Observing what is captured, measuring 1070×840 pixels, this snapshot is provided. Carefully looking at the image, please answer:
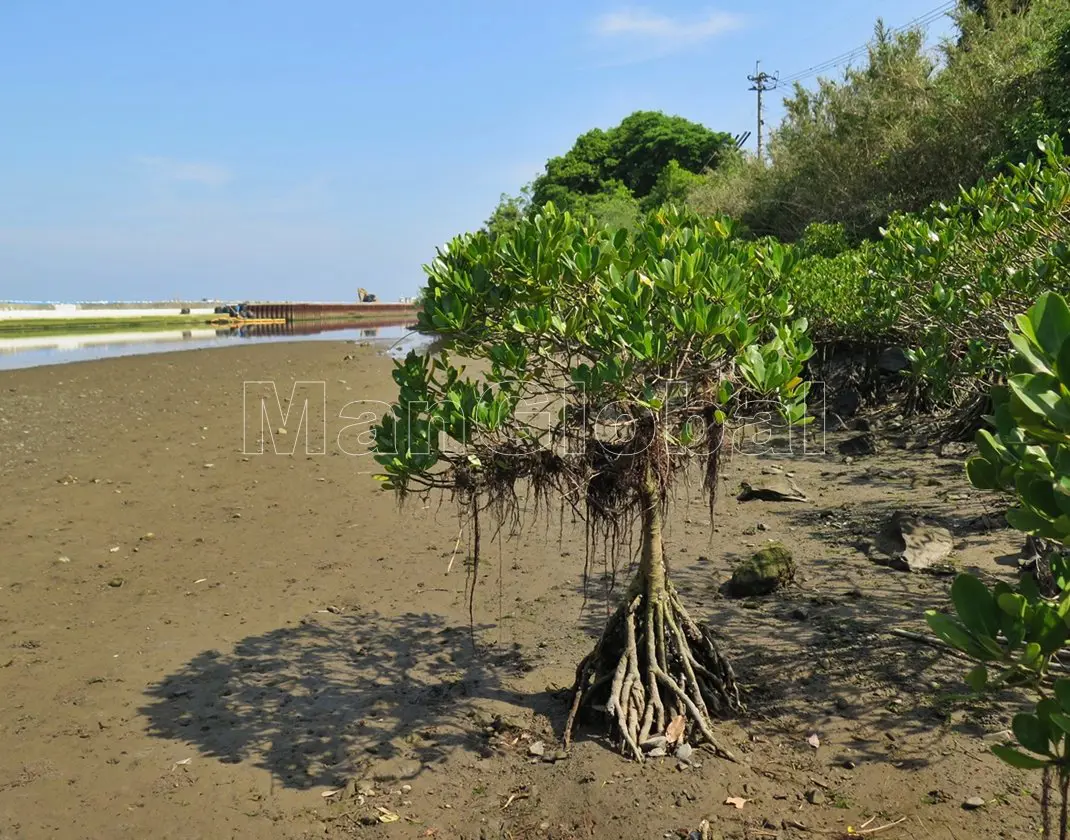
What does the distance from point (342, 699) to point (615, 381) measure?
280 centimetres

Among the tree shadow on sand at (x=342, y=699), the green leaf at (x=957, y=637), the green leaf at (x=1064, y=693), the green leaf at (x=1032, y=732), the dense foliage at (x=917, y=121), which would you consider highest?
the dense foliage at (x=917, y=121)

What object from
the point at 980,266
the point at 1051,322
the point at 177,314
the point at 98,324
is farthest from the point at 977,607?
the point at 177,314

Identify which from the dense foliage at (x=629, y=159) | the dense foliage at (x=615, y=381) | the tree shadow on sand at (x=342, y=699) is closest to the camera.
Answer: the dense foliage at (x=615, y=381)

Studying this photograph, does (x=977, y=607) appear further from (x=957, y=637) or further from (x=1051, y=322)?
(x=1051, y=322)

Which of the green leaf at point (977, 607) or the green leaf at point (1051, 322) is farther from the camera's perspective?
the green leaf at point (977, 607)

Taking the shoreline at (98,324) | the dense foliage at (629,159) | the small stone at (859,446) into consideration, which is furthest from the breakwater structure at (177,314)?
the small stone at (859,446)

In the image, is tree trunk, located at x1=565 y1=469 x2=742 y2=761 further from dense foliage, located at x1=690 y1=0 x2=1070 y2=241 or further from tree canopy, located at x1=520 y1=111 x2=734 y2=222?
tree canopy, located at x1=520 y1=111 x2=734 y2=222

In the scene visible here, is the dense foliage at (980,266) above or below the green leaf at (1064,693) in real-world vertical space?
above

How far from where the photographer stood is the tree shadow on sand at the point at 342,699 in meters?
4.38

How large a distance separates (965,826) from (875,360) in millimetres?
9998

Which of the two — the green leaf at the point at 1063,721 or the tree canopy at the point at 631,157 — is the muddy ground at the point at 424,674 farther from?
the tree canopy at the point at 631,157

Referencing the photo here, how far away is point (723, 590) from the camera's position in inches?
244

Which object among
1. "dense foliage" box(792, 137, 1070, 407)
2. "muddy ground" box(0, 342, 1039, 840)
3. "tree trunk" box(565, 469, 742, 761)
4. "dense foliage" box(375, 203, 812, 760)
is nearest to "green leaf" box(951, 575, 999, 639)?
"dense foliage" box(375, 203, 812, 760)

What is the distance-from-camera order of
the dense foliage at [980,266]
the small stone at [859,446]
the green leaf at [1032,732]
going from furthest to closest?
the small stone at [859,446]
the dense foliage at [980,266]
the green leaf at [1032,732]
